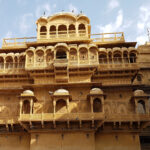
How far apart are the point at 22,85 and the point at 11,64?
13.8ft

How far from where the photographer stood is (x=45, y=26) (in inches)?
1028

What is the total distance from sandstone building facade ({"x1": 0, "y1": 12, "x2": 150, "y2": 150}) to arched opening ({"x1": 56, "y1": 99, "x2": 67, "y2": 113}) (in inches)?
3.7

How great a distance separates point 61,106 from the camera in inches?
827

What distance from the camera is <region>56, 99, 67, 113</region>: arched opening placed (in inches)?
819

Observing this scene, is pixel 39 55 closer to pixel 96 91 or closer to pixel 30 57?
pixel 30 57

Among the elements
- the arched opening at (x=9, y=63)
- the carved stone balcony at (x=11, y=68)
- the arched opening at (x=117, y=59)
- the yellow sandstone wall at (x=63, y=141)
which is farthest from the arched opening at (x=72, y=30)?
the yellow sandstone wall at (x=63, y=141)

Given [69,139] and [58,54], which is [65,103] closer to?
[69,139]

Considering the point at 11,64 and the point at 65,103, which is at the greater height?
the point at 11,64

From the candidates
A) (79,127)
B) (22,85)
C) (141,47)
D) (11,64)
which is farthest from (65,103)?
(141,47)

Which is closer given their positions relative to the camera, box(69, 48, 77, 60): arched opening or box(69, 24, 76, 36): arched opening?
box(69, 48, 77, 60): arched opening

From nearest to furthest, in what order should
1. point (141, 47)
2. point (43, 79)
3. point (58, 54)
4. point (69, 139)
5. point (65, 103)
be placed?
point (69, 139) → point (65, 103) → point (43, 79) → point (58, 54) → point (141, 47)

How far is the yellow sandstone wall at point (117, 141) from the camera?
65.8 feet

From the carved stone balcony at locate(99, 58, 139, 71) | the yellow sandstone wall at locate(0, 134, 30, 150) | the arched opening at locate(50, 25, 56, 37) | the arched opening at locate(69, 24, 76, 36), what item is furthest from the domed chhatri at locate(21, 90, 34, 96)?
the arched opening at locate(69, 24, 76, 36)

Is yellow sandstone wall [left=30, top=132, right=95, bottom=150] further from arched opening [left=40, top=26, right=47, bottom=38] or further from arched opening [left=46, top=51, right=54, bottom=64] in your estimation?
arched opening [left=40, top=26, right=47, bottom=38]
